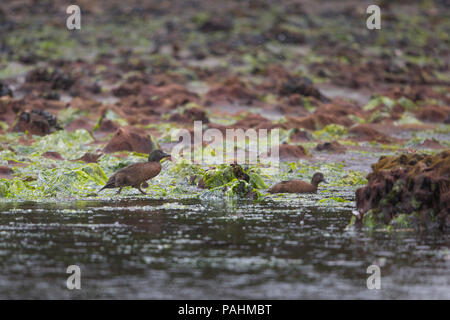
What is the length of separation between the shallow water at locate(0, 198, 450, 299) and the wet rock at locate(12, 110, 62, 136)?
9881 mm

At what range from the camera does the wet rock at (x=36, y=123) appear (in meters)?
21.6

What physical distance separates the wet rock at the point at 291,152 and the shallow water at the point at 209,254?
6.54 meters

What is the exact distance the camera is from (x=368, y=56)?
136 ft

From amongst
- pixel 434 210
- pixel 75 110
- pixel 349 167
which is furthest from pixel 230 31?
pixel 434 210

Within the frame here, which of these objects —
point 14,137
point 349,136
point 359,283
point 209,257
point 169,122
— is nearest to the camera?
point 359,283

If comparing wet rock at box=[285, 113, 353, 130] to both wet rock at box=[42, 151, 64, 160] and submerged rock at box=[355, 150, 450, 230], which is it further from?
submerged rock at box=[355, 150, 450, 230]

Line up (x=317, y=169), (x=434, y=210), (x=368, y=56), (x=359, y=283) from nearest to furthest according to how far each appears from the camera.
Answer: (x=359, y=283) < (x=434, y=210) < (x=317, y=169) < (x=368, y=56)

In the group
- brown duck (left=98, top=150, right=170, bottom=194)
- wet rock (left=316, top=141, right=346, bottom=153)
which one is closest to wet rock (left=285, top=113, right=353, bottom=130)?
wet rock (left=316, top=141, right=346, bottom=153)

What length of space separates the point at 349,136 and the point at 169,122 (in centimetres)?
536

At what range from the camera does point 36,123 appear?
21734 millimetres

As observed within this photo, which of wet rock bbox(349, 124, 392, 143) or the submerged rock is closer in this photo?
the submerged rock

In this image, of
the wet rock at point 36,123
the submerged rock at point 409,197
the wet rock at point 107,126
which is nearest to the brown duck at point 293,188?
the submerged rock at point 409,197

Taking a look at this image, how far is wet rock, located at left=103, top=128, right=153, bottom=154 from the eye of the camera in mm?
18750

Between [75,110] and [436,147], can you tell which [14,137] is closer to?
[75,110]
